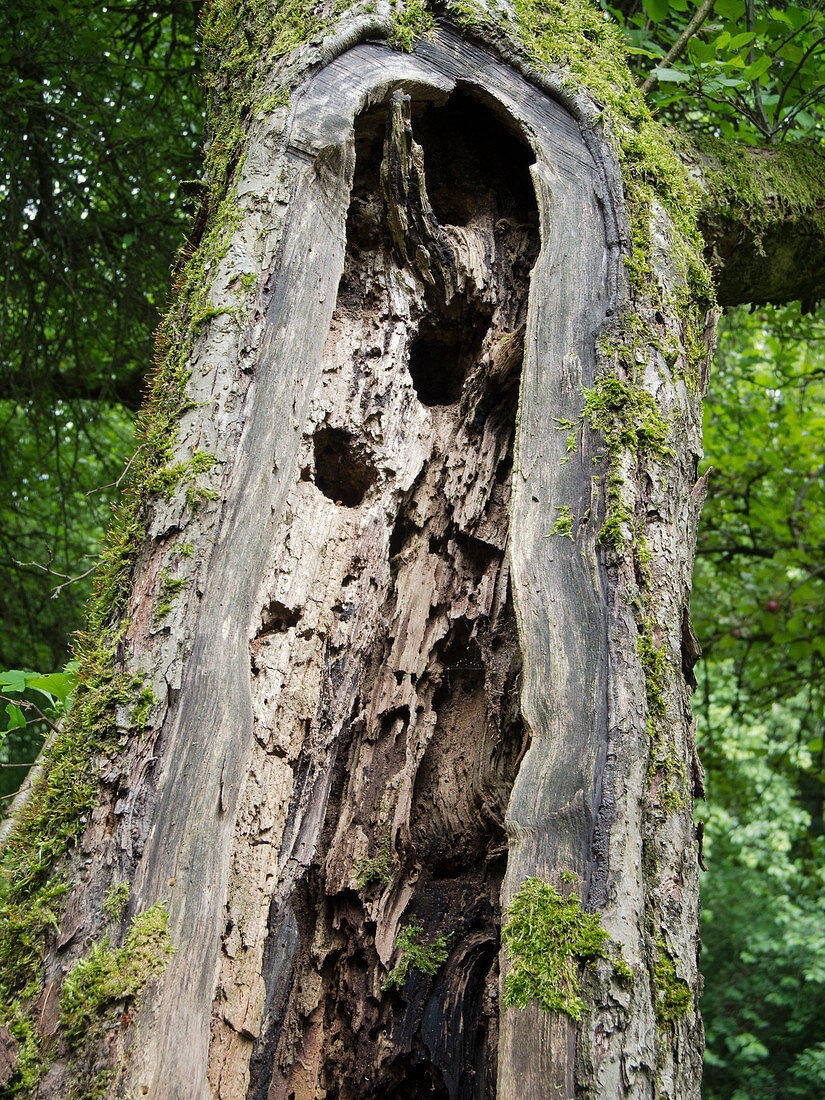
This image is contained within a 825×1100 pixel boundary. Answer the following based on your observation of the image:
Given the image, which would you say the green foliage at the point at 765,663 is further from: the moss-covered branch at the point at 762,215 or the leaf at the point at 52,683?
the leaf at the point at 52,683

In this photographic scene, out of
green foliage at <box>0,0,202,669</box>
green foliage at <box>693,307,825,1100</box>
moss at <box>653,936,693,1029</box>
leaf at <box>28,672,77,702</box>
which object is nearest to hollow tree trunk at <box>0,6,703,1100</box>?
moss at <box>653,936,693,1029</box>

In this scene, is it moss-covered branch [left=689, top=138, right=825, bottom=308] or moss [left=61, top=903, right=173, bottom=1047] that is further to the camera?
moss-covered branch [left=689, top=138, right=825, bottom=308]

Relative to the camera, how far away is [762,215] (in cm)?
273

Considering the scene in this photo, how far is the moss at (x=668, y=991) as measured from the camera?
1288 millimetres

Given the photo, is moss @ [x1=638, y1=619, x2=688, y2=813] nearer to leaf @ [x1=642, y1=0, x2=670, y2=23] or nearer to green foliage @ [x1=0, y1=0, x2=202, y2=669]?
leaf @ [x1=642, y1=0, x2=670, y2=23]

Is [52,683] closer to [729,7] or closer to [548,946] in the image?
[548,946]

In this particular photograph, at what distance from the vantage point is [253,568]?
Result: 60.4 inches

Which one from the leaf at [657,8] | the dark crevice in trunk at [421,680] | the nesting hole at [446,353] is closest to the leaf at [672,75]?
the leaf at [657,8]

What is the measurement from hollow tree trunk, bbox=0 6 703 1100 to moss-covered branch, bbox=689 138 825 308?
923 millimetres

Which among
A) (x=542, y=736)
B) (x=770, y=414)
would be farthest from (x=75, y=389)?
(x=770, y=414)

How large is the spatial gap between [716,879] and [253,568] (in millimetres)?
10992

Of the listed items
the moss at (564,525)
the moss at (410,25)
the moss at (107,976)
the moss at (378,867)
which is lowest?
the moss at (107,976)

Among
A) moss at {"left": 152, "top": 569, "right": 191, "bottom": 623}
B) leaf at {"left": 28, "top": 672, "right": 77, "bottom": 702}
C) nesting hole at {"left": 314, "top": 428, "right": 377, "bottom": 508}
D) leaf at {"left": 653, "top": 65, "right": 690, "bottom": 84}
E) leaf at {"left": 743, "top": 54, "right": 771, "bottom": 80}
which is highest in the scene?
leaf at {"left": 743, "top": 54, "right": 771, "bottom": 80}

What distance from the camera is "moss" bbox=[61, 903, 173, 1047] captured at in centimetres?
117
